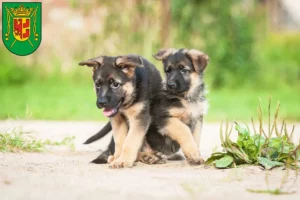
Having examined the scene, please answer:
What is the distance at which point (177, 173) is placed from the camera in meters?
5.51

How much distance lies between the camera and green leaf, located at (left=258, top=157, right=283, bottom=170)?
5731 mm

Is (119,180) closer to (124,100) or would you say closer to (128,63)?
(124,100)

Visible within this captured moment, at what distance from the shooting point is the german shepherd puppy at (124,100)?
5.80 meters

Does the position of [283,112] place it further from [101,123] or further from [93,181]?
[93,181]

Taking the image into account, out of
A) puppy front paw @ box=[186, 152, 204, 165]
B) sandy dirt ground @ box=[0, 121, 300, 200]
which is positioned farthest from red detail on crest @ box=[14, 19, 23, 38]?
puppy front paw @ box=[186, 152, 204, 165]

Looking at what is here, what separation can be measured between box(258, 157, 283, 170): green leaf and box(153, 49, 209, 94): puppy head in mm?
1020

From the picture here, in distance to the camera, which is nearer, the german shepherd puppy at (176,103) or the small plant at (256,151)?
the small plant at (256,151)

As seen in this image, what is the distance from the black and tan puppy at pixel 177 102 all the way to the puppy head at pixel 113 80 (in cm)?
41

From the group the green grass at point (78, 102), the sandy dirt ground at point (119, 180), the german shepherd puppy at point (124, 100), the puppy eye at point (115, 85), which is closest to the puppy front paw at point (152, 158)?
A: the sandy dirt ground at point (119, 180)

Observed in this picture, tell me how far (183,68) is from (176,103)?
35 centimetres

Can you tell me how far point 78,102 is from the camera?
12.5 m

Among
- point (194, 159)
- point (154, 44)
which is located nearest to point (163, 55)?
point (194, 159)

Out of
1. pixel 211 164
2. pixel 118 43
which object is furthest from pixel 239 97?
pixel 211 164

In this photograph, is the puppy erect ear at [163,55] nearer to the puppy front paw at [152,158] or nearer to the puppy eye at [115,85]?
the puppy eye at [115,85]
